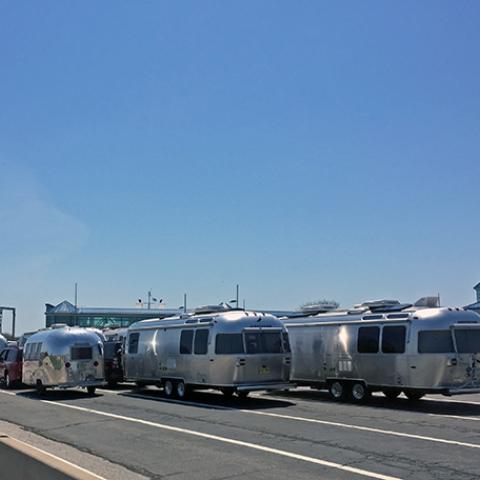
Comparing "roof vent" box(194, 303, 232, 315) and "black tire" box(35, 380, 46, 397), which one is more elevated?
"roof vent" box(194, 303, 232, 315)

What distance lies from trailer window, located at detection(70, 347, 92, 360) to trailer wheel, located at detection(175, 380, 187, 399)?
4.19m

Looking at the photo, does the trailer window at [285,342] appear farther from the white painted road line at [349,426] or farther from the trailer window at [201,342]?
the white painted road line at [349,426]

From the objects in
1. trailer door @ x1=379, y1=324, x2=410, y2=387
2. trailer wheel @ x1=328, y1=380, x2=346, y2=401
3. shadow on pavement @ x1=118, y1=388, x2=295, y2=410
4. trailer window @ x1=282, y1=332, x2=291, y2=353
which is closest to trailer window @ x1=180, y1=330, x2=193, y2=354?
shadow on pavement @ x1=118, y1=388, x2=295, y2=410

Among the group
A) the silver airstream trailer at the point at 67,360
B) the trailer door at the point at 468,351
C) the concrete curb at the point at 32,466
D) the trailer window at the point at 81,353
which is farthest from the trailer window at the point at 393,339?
the concrete curb at the point at 32,466

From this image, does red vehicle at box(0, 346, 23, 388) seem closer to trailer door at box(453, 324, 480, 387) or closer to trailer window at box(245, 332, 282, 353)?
trailer window at box(245, 332, 282, 353)

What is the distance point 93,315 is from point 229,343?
5740cm

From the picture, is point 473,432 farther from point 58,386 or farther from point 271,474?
point 58,386

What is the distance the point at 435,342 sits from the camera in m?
18.4

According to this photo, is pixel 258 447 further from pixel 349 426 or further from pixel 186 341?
pixel 186 341

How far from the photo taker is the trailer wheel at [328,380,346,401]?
822 inches

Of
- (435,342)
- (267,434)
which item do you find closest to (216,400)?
(435,342)

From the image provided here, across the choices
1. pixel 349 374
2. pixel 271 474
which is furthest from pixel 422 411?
pixel 271 474

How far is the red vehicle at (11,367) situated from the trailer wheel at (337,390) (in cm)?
1434

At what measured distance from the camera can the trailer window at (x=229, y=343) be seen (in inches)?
806
